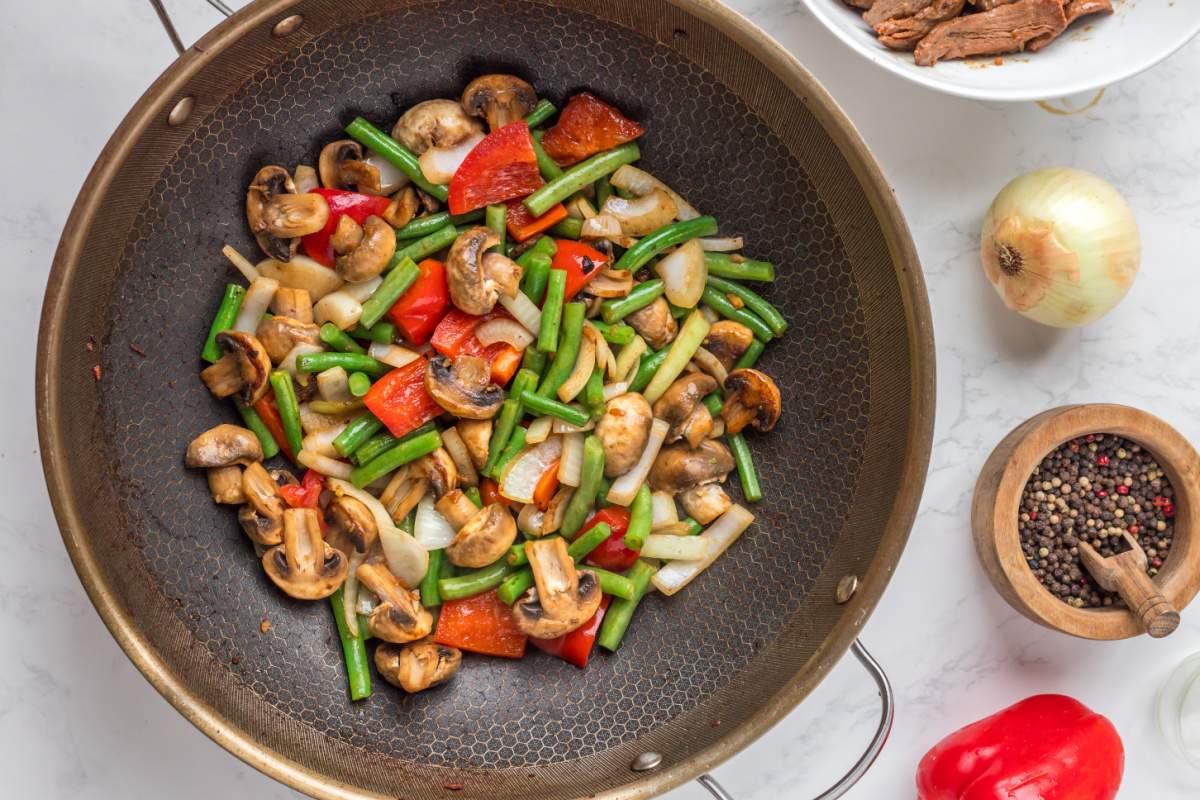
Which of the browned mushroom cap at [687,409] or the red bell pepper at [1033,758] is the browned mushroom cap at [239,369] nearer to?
the browned mushroom cap at [687,409]

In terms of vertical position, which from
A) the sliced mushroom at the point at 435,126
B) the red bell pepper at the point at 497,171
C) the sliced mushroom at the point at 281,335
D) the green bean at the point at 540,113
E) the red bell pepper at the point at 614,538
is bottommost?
the red bell pepper at the point at 614,538

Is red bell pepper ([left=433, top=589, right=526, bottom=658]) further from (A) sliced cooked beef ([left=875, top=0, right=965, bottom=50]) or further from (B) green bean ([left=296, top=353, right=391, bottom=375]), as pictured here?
(A) sliced cooked beef ([left=875, top=0, right=965, bottom=50])

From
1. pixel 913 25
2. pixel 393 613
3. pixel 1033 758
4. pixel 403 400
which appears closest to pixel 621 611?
pixel 393 613

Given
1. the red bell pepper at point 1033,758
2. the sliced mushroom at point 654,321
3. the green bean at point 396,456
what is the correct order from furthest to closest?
the red bell pepper at point 1033,758 < the sliced mushroom at point 654,321 < the green bean at point 396,456

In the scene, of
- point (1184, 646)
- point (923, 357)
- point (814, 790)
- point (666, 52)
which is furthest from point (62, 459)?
point (1184, 646)

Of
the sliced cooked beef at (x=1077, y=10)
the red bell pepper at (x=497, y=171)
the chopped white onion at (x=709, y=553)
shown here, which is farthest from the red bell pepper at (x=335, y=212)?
the sliced cooked beef at (x=1077, y=10)

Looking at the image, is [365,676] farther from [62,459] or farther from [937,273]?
[937,273]
